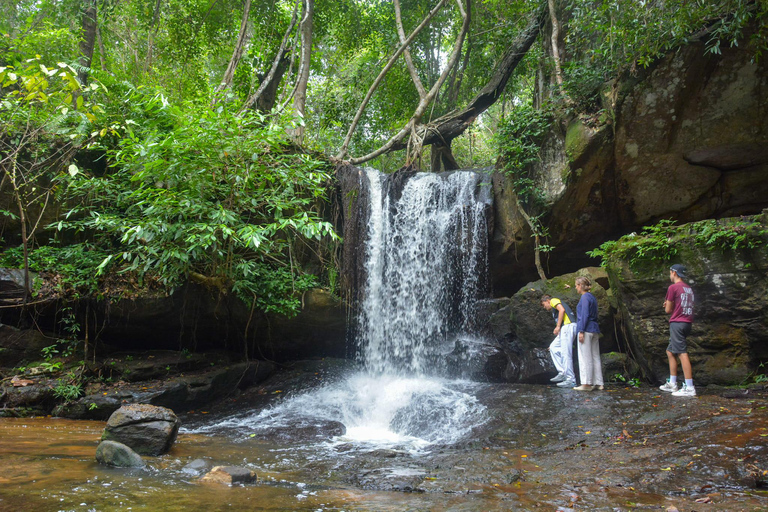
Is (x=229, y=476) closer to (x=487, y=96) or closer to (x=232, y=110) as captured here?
(x=232, y=110)

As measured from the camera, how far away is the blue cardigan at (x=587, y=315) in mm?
7629

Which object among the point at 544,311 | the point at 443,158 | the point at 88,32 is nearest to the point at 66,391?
the point at 544,311

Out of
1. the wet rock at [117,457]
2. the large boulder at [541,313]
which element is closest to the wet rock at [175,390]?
the wet rock at [117,457]

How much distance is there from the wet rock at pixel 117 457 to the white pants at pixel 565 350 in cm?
650

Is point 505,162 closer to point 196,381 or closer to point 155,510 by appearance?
point 196,381

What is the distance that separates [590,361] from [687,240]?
2.46m

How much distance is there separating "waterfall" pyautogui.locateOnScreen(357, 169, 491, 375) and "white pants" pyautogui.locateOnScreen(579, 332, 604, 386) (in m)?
2.85

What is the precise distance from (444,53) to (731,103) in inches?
540

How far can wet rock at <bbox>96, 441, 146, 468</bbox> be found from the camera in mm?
4488

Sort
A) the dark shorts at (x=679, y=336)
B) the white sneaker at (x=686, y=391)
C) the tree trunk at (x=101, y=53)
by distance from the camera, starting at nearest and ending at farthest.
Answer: the white sneaker at (x=686, y=391) → the dark shorts at (x=679, y=336) → the tree trunk at (x=101, y=53)

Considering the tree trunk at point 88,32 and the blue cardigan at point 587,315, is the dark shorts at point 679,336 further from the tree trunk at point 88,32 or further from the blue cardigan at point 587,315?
the tree trunk at point 88,32

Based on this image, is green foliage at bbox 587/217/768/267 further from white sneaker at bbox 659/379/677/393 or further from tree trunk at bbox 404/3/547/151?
tree trunk at bbox 404/3/547/151

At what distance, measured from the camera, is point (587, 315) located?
7.65 m

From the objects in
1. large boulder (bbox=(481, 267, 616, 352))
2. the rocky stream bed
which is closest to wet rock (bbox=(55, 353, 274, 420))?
the rocky stream bed
